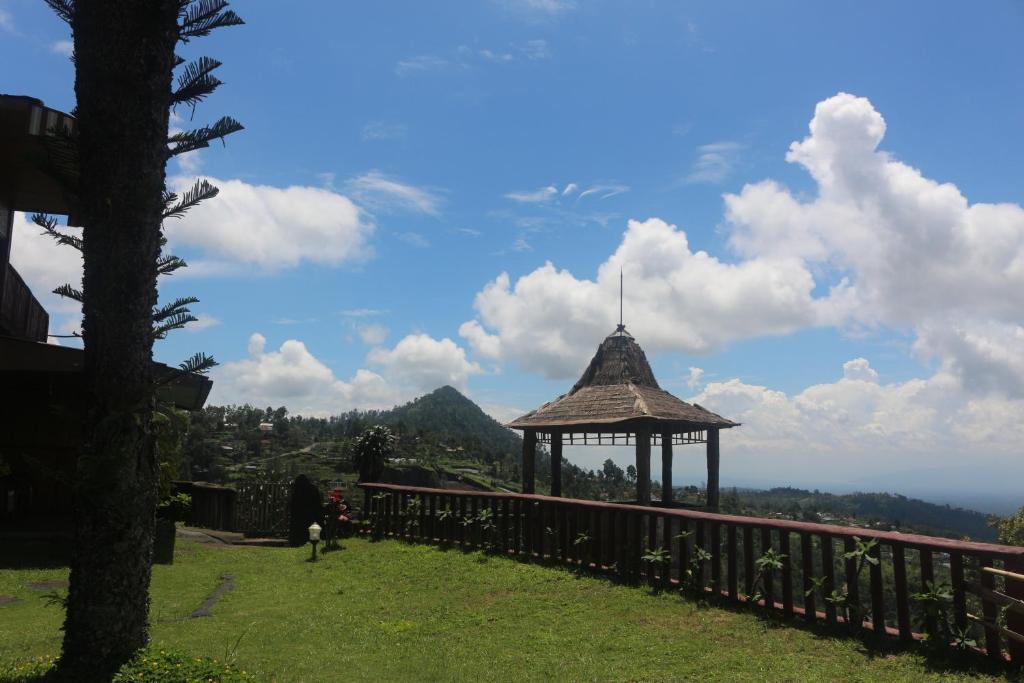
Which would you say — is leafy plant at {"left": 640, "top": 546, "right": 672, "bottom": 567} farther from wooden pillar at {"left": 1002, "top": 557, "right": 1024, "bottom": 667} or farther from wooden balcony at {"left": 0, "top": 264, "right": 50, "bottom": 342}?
wooden balcony at {"left": 0, "top": 264, "right": 50, "bottom": 342}

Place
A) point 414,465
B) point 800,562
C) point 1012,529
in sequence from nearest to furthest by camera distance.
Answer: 1. point 800,562
2. point 1012,529
3. point 414,465

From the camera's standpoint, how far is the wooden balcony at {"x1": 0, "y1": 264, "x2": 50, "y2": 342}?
493 inches

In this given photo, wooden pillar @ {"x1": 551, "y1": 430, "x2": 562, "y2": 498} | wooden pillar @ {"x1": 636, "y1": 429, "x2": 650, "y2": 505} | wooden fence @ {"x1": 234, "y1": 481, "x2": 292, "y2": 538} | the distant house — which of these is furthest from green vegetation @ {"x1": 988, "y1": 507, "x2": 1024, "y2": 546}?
the distant house

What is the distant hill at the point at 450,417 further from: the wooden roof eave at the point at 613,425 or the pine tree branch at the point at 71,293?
the pine tree branch at the point at 71,293

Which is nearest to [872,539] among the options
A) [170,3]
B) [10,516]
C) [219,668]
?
[219,668]

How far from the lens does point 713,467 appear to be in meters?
17.4

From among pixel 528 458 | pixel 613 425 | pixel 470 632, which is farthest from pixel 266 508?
pixel 470 632

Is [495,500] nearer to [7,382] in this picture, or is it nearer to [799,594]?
[799,594]

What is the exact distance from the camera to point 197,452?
3994 cm

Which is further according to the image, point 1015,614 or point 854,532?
point 854,532

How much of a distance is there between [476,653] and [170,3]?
5885mm

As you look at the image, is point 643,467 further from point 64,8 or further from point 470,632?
point 64,8

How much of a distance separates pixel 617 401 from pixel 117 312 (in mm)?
12672

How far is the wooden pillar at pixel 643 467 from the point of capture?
14.6 m
